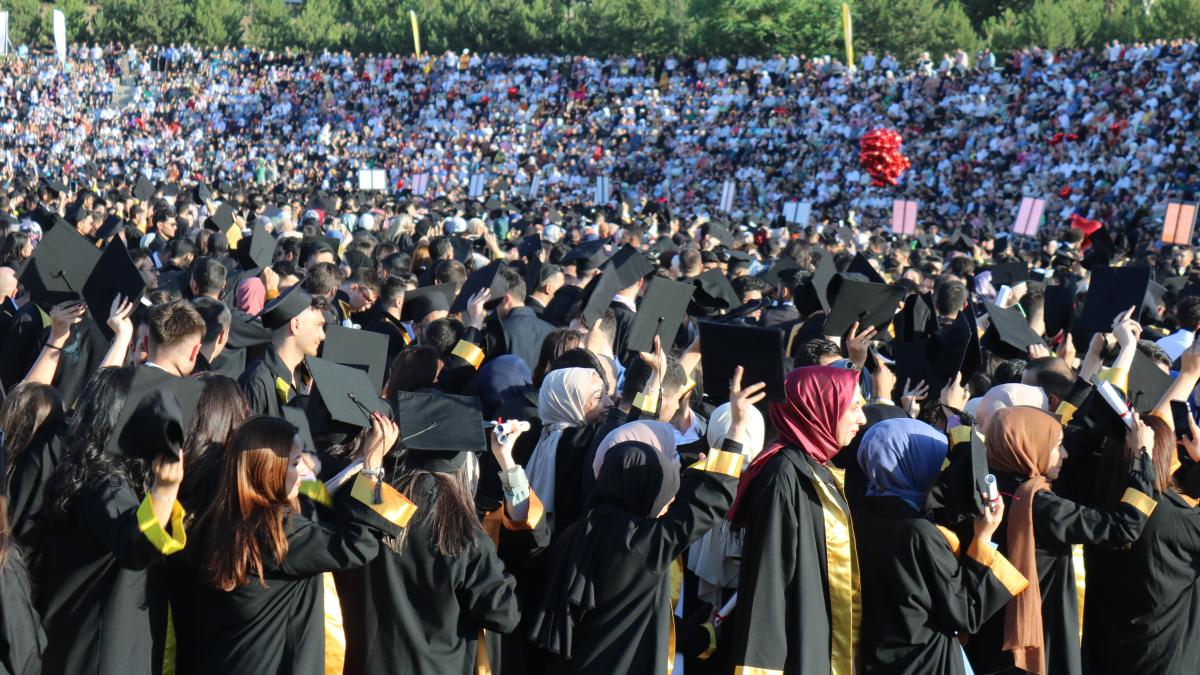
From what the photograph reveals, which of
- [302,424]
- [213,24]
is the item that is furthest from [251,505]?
[213,24]

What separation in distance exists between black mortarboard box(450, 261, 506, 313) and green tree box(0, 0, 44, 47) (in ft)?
241

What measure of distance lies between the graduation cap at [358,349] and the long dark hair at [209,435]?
212cm

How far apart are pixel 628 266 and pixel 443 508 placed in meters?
5.12

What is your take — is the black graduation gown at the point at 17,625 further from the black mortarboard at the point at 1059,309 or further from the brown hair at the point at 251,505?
the black mortarboard at the point at 1059,309

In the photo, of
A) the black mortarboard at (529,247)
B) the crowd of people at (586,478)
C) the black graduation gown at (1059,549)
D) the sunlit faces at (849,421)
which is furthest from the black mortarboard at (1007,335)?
the black mortarboard at (529,247)

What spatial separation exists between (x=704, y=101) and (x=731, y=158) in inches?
191

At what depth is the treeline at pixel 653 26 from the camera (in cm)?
5675

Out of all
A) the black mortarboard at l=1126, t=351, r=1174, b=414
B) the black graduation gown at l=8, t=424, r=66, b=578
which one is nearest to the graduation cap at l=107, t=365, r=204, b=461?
the black graduation gown at l=8, t=424, r=66, b=578

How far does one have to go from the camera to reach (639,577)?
15.6 feet

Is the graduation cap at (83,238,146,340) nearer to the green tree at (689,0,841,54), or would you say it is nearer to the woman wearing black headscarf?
the woman wearing black headscarf

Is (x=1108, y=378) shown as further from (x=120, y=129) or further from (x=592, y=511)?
(x=120, y=129)

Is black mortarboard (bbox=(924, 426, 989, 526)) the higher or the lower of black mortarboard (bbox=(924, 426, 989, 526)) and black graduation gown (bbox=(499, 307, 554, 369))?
the higher

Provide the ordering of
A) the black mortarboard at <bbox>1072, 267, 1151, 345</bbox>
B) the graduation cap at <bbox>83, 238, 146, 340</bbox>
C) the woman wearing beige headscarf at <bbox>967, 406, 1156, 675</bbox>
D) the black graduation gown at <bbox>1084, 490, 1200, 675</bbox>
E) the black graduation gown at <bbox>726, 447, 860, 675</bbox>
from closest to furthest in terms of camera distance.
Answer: the black graduation gown at <bbox>726, 447, 860, 675</bbox>
the woman wearing beige headscarf at <bbox>967, 406, 1156, 675</bbox>
the black graduation gown at <bbox>1084, 490, 1200, 675</bbox>
the graduation cap at <bbox>83, 238, 146, 340</bbox>
the black mortarboard at <bbox>1072, 267, 1151, 345</bbox>

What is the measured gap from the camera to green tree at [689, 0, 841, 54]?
58.3 m
